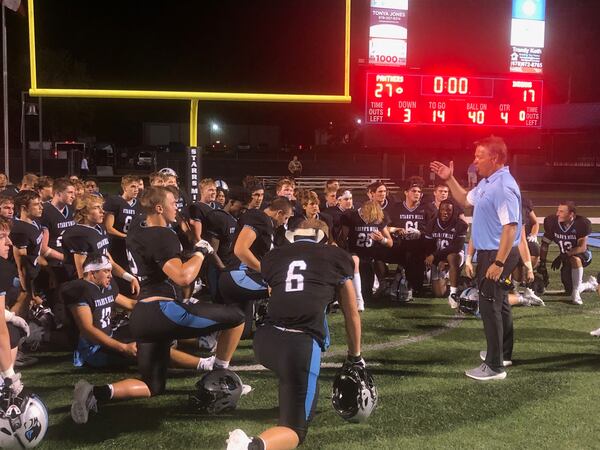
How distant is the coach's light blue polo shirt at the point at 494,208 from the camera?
563cm

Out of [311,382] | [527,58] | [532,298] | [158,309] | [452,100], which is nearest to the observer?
[311,382]

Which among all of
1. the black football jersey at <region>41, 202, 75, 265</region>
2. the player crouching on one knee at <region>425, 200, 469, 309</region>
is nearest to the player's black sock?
the black football jersey at <region>41, 202, 75, 265</region>

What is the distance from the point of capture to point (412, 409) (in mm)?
5145

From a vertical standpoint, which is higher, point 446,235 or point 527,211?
point 527,211

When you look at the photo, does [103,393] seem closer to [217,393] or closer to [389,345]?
[217,393]

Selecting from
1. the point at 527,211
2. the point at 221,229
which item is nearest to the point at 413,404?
the point at 221,229

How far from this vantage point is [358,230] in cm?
919

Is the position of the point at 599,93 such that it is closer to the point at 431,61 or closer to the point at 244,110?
Answer: the point at 431,61

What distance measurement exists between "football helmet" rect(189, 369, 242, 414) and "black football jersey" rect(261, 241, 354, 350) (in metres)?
1.04

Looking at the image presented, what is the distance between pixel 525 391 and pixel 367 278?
163 inches

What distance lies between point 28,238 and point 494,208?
488 cm

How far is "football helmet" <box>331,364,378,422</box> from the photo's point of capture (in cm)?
425

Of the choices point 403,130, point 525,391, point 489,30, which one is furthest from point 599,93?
point 525,391

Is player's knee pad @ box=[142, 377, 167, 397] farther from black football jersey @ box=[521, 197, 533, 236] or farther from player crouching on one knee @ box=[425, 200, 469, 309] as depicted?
black football jersey @ box=[521, 197, 533, 236]
